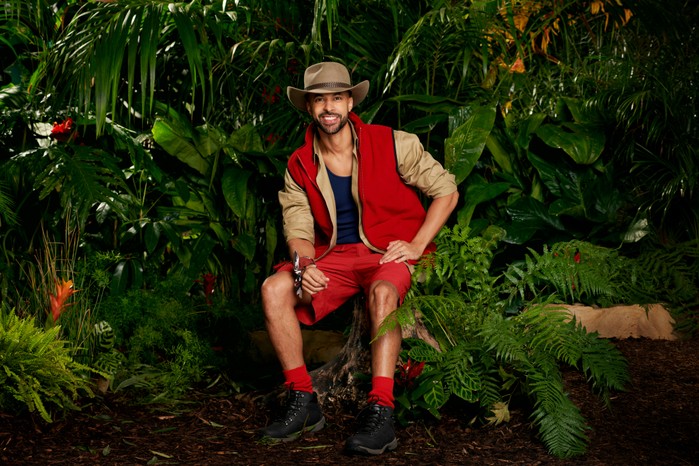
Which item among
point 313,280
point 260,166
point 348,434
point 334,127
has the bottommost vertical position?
point 348,434

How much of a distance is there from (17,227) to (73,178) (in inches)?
27.5

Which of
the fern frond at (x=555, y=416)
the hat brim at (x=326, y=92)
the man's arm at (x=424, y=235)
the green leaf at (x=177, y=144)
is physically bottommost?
the fern frond at (x=555, y=416)

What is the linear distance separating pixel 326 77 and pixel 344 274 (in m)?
0.86

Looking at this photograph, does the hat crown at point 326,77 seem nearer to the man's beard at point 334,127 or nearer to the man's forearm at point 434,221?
the man's beard at point 334,127

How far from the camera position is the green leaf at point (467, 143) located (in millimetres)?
4461

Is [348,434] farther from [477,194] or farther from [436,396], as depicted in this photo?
[477,194]

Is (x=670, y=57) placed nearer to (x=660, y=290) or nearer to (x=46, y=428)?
(x=660, y=290)

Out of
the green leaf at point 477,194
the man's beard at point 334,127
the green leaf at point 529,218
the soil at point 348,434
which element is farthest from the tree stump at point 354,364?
the green leaf at point 529,218

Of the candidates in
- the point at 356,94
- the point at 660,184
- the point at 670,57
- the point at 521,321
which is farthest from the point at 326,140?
the point at 670,57

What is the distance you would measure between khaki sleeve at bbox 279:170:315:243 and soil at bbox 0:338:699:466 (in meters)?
0.77

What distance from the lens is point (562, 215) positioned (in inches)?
189

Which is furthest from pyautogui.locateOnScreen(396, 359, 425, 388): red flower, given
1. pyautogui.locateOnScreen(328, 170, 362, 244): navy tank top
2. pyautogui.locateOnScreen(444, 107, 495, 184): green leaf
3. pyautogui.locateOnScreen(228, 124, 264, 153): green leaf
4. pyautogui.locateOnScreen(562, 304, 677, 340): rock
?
pyautogui.locateOnScreen(228, 124, 264, 153): green leaf

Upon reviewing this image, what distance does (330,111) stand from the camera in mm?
3604

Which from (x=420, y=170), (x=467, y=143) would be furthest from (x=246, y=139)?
(x=420, y=170)
